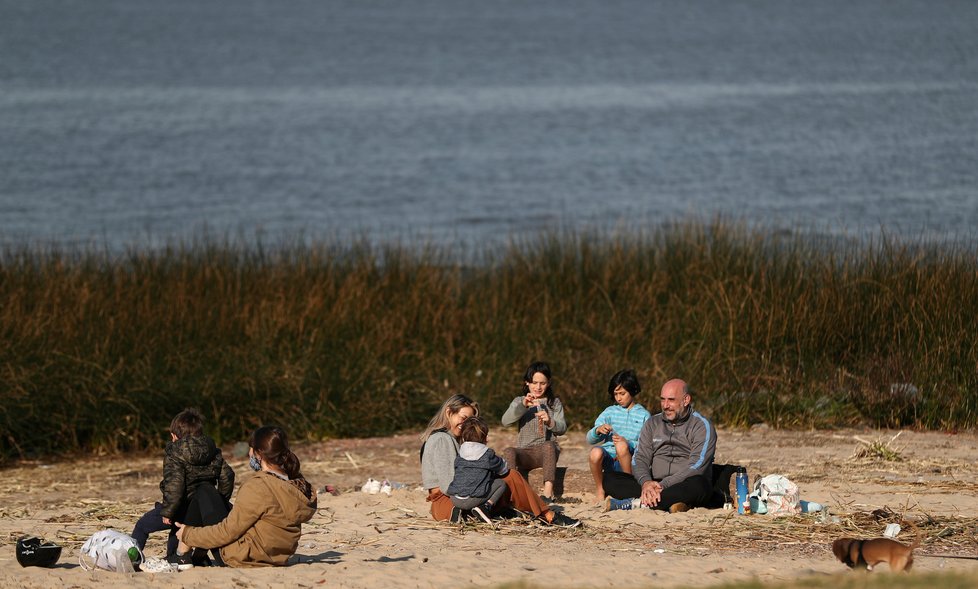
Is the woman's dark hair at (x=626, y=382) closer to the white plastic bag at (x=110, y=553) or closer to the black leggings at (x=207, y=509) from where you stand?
the black leggings at (x=207, y=509)

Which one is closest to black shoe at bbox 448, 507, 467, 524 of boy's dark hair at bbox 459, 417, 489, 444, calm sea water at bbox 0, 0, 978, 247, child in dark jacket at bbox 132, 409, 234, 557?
boy's dark hair at bbox 459, 417, 489, 444

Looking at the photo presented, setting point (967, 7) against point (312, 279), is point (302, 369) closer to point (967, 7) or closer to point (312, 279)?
point (312, 279)

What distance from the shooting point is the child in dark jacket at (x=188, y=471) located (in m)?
7.37

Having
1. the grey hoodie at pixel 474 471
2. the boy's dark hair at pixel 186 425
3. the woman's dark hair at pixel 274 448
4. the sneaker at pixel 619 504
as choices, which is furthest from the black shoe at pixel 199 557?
the sneaker at pixel 619 504

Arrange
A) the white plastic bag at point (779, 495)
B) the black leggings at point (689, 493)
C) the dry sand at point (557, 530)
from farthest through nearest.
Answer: the black leggings at point (689, 493), the white plastic bag at point (779, 495), the dry sand at point (557, 530)

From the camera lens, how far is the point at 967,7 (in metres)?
96.1

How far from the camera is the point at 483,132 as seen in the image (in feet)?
148

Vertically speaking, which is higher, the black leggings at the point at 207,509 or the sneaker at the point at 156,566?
the black leggings at the point at 207,509

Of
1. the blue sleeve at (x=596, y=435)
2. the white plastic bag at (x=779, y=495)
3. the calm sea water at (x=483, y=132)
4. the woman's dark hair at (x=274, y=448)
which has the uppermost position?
the calm sea water at (x=483, y=132)

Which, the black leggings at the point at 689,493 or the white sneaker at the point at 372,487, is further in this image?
the white sneaker at the point at 372,487

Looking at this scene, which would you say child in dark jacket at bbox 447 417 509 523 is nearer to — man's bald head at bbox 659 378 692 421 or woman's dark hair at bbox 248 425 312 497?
man's bald head at bbox 659 378 692 421

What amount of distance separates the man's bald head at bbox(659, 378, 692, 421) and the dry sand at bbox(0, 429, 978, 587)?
69 centimetres

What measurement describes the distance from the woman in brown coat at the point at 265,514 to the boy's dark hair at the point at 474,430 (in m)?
1.87

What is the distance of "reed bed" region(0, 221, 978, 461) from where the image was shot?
12797 millimetres
